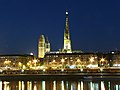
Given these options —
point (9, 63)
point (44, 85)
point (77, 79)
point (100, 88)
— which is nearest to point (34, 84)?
point (44, 85)

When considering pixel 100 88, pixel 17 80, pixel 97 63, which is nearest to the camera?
pixel 100 88

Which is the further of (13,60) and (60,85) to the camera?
(13,60)

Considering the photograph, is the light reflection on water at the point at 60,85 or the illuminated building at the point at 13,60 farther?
the illuminated building at the point at 13,60

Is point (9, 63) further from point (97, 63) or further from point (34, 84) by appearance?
point (34, 84)

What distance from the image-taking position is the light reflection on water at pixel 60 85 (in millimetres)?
68000

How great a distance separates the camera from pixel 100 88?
6725cm

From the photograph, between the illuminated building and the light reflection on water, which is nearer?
the light reflection on water

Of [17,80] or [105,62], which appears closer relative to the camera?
[17,80]

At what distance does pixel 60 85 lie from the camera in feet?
247

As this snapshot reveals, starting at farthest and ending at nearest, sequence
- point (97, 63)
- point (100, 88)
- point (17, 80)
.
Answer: point (97, 63), point (17, 80), point (100, 88)

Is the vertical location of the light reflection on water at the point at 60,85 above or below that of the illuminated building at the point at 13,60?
below

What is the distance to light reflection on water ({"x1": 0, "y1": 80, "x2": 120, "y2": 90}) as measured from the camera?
6800cm

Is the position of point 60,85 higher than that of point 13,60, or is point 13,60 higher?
point 13,60

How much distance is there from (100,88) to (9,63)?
124811 millimetres
